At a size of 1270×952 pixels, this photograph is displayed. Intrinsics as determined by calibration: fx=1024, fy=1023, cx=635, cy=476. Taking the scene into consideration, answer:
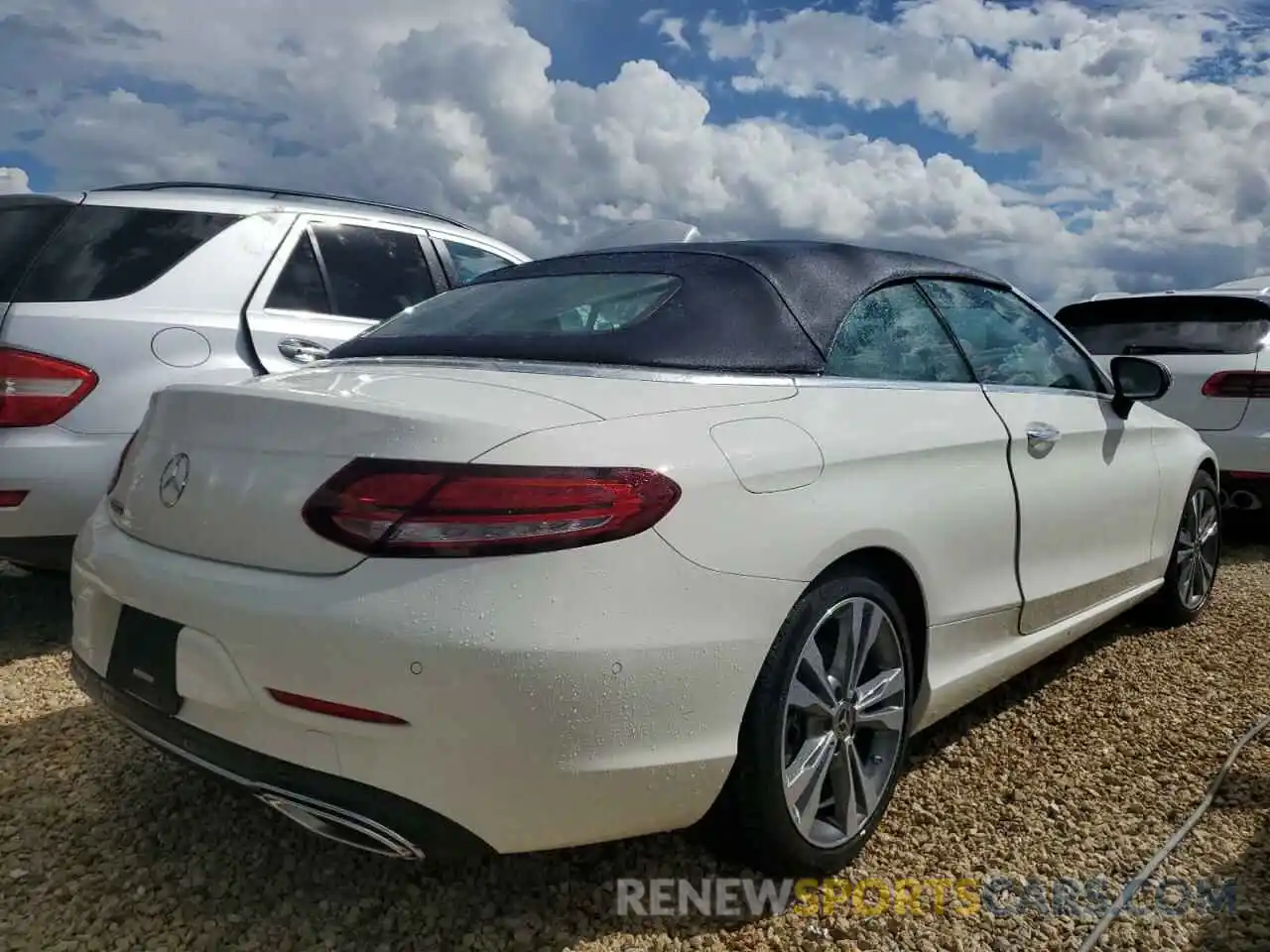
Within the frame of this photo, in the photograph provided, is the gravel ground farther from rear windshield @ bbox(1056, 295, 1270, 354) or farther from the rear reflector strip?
rear windshield @ bbox(1056, 295, 1270, 354)

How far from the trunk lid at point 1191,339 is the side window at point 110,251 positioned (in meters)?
4.87

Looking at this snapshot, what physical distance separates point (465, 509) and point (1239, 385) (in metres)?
5.28

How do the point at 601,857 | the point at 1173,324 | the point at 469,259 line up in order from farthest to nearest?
the point at 1173,324 → the point at 469,259 → the point at 601,857

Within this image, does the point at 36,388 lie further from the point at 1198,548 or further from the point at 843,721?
the point at 1198,548

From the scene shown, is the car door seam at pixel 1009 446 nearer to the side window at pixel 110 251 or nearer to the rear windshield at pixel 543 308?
the rear windshield at pixel 543 308

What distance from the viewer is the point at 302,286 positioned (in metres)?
4.23

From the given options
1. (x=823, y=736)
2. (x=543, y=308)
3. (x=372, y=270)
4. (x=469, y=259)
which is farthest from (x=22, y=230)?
(x=823, y=736)

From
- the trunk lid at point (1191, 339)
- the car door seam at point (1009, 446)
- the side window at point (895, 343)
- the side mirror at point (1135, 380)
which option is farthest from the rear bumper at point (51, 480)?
the trunk lid at point (1191, 339)

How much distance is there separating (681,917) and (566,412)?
43.5 inches

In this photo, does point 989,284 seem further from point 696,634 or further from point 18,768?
point 18,768

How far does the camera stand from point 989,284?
334 cm

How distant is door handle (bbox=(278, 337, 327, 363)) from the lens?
12.9ft

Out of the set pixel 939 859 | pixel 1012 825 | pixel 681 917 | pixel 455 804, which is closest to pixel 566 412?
pixel 455 804

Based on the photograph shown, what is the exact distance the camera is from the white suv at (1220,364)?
5.53 m
